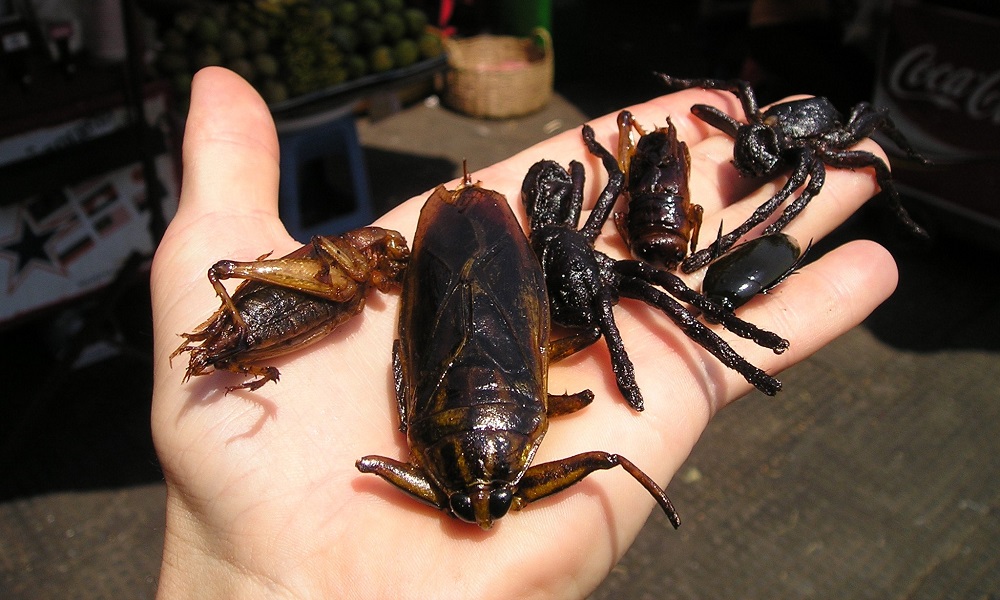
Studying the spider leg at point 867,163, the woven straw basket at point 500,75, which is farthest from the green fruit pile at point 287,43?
the spider leg at point 867,163

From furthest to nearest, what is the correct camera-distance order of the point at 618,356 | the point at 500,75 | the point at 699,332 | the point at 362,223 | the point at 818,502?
the point at 500,75
the point at 362,223
the point at 818,502
the point at 699,332
the point at 618,356

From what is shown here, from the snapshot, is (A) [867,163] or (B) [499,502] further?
(A) [867,163]

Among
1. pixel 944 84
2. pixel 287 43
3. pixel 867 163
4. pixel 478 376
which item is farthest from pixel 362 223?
pixel 944 84

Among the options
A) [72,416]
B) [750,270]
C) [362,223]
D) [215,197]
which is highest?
[215,197]

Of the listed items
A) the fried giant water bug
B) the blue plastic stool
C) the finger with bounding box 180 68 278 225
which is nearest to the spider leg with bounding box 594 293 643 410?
the fried giant water bug

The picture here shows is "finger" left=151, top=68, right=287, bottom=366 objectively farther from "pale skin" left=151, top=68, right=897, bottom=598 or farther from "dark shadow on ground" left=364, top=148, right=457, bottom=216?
"dark shadow on ground" left=364, top=148, right=457, bottom=216

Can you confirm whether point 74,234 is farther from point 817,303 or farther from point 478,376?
point 817,303

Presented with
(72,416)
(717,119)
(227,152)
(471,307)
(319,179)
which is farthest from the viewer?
(319,179)

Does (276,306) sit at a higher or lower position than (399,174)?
higher
